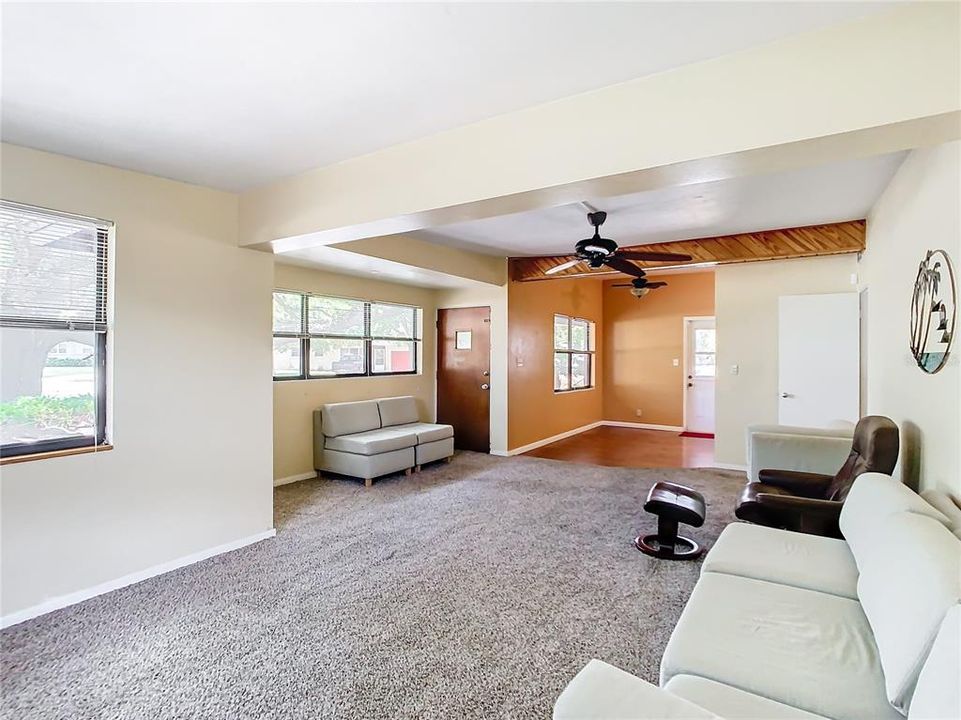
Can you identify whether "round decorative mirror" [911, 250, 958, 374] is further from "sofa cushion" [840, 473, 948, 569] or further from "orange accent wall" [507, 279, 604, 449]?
"orange accent wall" [507, 279, 604, 449]

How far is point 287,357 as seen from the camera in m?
5.36

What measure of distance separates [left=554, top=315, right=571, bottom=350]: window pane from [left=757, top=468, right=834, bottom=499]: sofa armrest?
4592mm

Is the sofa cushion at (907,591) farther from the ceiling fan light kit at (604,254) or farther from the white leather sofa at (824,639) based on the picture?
the ceiling fan light kit at (604,254)

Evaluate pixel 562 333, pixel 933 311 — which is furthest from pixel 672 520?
pixel 562 333

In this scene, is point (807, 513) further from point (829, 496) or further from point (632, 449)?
point (632, 449)

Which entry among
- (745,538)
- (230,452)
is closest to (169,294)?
(230,452)

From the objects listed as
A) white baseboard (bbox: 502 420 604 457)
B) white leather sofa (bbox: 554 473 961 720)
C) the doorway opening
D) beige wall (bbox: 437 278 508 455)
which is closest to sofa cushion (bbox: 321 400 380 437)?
beige wall (bbox: 437 278 508 455)

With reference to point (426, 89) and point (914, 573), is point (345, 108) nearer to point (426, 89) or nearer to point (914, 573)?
point (426, 89)

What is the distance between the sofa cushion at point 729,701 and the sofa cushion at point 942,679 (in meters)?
0.25

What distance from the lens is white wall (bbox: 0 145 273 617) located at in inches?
104

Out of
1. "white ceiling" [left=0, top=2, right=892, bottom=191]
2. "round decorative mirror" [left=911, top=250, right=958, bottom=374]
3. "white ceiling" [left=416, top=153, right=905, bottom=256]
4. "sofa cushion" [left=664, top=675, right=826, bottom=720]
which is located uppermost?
"white ceiling" [left=416, top=153, right=905, bottom=256]

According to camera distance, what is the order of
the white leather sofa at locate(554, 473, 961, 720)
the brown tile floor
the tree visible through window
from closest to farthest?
the white leather sofa at locate(554, 473, 961, 720) → the brown tile floor → the tree visible through window

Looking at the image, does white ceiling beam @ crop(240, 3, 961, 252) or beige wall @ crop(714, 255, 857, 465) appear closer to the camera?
white ceiling beam @ crop(240, 3, 961, 252)

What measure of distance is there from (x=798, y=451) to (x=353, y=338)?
4.70 meters
